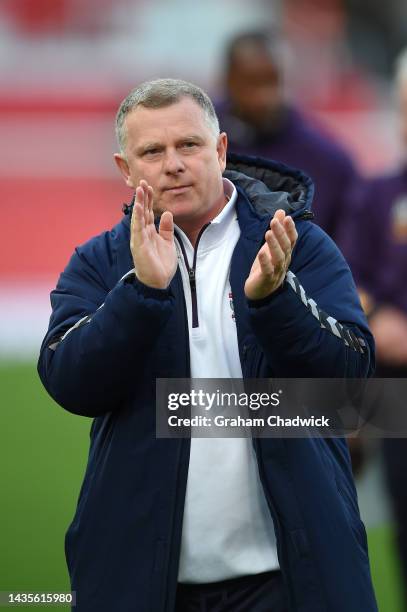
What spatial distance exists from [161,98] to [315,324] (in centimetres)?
60

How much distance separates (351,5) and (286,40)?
2.84 ft

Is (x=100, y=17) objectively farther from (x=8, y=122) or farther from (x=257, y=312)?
(x=257, y=312)

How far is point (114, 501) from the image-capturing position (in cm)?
252

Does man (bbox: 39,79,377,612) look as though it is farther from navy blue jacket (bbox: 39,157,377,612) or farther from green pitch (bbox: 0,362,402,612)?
green pitch (bbox: 0,362,402,612)

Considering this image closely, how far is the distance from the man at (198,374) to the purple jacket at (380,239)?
5.95 feet

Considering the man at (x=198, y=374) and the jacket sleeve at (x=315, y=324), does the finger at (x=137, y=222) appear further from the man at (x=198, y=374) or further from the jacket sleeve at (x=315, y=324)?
the jacket sleeve at (x=315, y=324)

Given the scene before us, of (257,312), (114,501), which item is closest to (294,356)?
(257,312)

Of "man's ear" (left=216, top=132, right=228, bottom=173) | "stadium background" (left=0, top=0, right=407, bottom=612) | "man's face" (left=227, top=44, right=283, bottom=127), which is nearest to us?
"man's ear" (left=216, top=132, right=228, bottom=173)

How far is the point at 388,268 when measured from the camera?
14.6 ft

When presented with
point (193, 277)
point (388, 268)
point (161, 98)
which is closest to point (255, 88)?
point (388, 268)

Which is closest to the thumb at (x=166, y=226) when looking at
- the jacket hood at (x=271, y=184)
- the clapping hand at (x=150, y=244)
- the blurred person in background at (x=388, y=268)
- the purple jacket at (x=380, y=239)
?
the clapping hand at (x=150, y=244)

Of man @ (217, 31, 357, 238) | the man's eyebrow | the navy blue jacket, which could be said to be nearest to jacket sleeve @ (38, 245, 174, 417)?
the navy blue jacket

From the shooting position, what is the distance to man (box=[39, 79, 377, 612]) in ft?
7.98

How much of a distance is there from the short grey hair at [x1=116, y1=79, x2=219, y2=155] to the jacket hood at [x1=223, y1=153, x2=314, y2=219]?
0.15 metres
